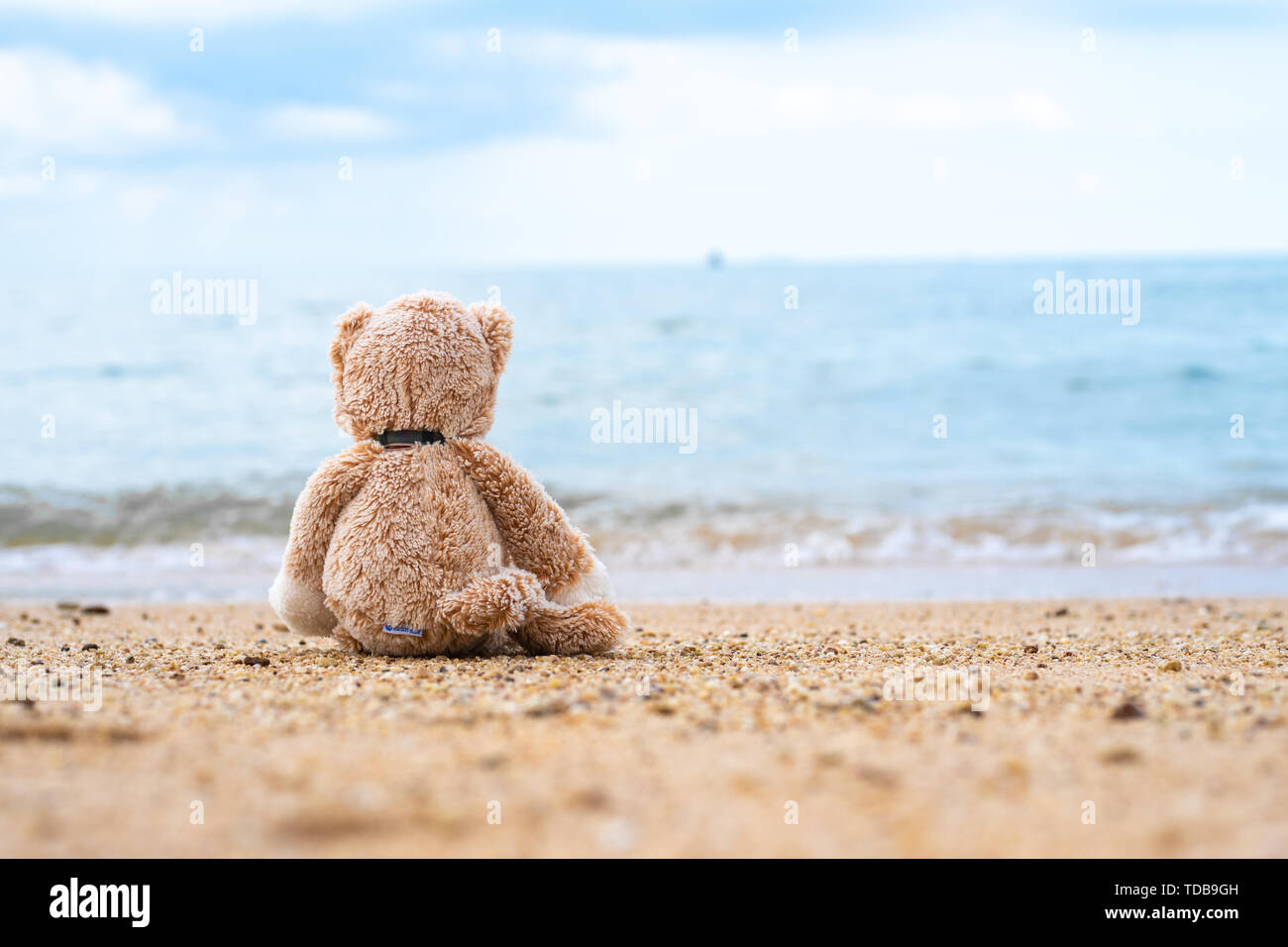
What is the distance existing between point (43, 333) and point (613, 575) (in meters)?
22.0

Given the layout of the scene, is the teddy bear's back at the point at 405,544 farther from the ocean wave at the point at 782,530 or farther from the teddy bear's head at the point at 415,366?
the ocean wave at the point at 782,530

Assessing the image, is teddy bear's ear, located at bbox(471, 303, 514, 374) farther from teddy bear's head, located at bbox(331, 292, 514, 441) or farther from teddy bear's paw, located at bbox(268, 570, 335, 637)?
teddy bear's paw, located at bbox(268, 570, 335, 637)

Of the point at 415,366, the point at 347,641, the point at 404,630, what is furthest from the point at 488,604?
the point at 415,366

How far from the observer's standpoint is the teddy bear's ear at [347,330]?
14.2 feet

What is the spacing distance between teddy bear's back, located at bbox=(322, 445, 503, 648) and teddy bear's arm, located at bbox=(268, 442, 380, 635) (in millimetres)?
47

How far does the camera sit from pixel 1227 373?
1931 centimetres

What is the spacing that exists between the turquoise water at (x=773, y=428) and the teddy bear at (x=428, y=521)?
17.6 feet

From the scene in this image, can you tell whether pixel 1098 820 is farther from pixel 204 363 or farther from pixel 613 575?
pixel 204 363

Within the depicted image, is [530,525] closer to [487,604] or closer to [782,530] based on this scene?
[487,604]

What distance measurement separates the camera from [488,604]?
413 centimetres

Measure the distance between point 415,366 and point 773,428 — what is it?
38.6ft

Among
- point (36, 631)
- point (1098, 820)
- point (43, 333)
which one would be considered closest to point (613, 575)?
point (36, 631)

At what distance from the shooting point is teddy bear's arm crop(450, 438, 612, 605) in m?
4.33

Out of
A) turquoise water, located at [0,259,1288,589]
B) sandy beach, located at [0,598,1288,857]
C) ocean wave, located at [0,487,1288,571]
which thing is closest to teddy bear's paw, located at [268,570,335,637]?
sandy beach, located at [0,598,1288,857]
